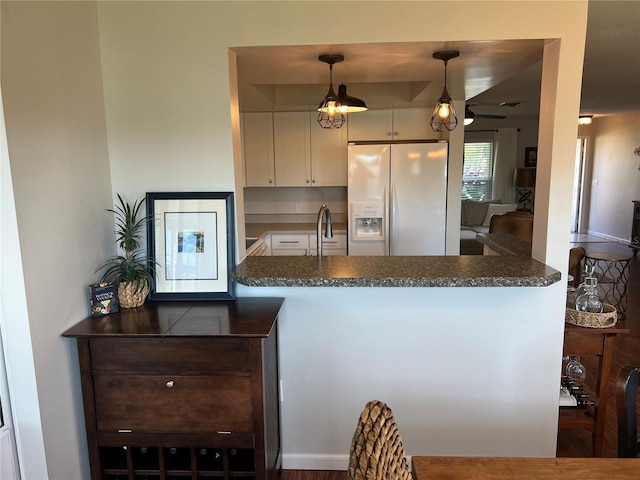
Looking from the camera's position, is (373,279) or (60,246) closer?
(60,246)

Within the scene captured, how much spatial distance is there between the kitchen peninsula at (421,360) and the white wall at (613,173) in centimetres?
729

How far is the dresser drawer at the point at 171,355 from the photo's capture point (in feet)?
5.65

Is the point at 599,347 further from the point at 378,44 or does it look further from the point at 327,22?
the point at 327,22

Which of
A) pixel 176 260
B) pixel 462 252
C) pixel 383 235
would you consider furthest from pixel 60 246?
pixel 462 252

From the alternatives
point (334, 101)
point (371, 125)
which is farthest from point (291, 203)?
point (334, 101)

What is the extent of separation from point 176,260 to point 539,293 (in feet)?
5.65

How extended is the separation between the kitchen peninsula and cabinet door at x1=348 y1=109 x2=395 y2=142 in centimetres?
242

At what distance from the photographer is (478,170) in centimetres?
830

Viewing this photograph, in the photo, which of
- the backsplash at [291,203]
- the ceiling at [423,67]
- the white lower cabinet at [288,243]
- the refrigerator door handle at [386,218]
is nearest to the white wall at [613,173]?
the ceiling at [423,67]

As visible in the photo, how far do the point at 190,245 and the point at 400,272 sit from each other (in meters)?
0.99

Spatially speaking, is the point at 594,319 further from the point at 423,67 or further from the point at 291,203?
the point at 291,203

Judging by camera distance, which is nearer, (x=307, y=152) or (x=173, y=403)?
(x=173, y=403)

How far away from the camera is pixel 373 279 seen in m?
1.89

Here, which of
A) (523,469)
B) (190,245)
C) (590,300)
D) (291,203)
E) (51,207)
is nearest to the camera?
(523,469)
